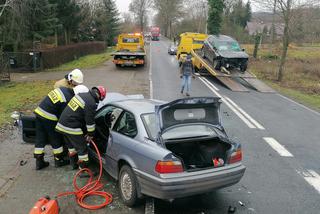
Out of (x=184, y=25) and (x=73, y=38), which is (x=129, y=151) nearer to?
(x=73, y=38)

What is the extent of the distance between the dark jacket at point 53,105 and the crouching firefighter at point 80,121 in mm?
382

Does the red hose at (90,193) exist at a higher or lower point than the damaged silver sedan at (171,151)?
lower

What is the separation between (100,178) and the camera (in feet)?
20.5

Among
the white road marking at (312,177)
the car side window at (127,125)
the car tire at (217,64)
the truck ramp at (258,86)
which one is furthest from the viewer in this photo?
the car tire at (217,64)

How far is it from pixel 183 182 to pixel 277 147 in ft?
15.5

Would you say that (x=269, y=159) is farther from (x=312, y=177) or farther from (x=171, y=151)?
(x=171, y=151)

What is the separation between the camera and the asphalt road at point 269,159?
5.46 metres

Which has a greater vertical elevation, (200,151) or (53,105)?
(53,105)

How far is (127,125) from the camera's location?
5570 mm

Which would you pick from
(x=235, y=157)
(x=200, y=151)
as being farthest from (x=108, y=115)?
(x=235, y=157)

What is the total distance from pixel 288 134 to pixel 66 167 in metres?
6.46

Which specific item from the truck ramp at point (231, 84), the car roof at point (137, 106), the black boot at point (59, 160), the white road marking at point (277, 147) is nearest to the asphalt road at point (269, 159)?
the white road marking at point (277, 147)

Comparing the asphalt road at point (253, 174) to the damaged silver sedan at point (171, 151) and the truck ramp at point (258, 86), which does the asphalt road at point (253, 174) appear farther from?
the truck ramp at point (258, 86)

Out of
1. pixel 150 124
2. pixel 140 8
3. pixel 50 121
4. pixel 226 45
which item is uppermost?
pixel 140 8
